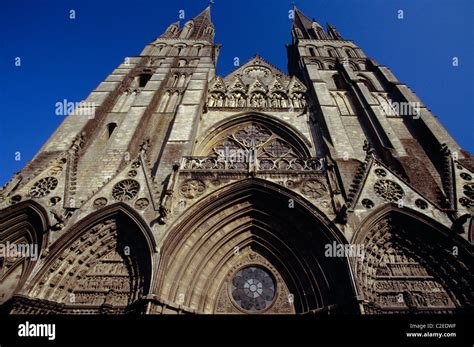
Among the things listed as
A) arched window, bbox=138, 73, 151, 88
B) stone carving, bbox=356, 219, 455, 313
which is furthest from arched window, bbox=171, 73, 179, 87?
stone carving, bbox=356, 219, 455, 313

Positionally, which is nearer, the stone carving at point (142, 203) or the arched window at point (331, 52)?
the stone carving at point (142, 203)

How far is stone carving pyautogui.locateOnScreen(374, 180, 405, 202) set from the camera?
8.88 meters

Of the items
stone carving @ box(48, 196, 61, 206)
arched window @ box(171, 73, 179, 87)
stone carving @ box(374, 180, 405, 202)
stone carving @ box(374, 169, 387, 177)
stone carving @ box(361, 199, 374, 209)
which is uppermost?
arched window @ box(171, 73, 179, 87)

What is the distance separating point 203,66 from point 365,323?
1640 centimetres

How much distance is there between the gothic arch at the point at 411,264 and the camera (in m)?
7.47

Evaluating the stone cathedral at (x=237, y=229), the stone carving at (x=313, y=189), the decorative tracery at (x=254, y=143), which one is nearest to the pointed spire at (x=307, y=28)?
the decorative tracery at (x=254, y=143)

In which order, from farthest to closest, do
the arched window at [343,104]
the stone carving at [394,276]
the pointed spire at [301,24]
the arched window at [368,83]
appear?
the pointed spire at [301,24] < the arched window at [368,83] < the arched window at [343,104] < the stone carving at [394,276]

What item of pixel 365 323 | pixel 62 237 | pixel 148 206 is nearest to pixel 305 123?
pixel 148 206

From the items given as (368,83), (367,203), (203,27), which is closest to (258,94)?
(368,83)

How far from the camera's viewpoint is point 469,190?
30.5ft

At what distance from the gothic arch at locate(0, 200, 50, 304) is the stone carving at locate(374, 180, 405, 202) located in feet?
33.0

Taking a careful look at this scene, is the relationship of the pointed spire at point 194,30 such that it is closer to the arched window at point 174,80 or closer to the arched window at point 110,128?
the arched window at point 174,80

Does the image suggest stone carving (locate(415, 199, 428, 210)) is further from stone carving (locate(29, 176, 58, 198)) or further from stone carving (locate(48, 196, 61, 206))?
stone carving (locate(29, 176, 58, 198))

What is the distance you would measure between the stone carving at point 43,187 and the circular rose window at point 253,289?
22.2 ft
